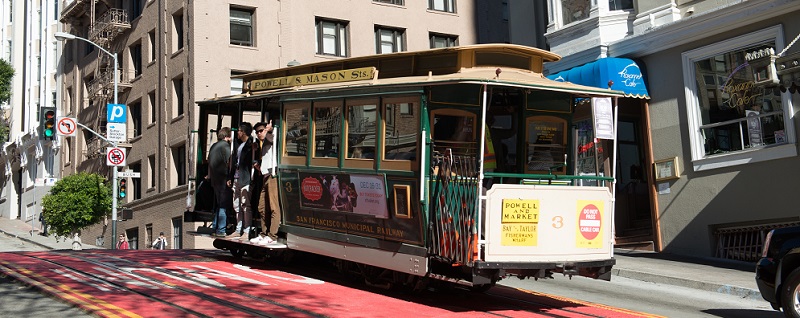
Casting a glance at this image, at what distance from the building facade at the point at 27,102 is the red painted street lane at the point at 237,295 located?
125 ft

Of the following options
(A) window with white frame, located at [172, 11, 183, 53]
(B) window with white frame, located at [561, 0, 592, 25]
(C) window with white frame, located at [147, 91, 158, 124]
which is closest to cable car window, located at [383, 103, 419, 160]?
(B) window with white frame, located at [561, 0, 592, 25]

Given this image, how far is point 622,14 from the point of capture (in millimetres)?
20969

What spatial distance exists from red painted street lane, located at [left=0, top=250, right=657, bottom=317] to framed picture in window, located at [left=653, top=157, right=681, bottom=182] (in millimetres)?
7933

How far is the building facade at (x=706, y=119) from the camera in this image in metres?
17.2

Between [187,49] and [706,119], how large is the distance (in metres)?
20.6

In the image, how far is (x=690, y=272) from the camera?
632 inches

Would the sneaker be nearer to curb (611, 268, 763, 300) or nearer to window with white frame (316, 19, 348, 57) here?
curb (611, 268, 763, 300)

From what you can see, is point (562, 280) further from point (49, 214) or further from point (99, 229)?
point (99, 229)

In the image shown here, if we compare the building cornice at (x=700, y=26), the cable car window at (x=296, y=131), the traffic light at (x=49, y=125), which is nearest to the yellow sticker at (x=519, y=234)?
the cable car window at (x=296, y=131)

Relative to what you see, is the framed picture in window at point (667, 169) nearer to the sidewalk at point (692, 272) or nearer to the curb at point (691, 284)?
the sidewalk at point (692, 272)

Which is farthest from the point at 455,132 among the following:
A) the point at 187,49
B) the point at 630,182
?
the point at 187,49

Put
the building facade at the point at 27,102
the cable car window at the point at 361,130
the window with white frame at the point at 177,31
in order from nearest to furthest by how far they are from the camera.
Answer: the cable car window at the point at 361,130 → the window with white frame at the point at 177,31 → the building facade at the point at 27,102

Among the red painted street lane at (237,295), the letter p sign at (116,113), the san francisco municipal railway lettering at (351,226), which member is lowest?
the red painted street lane at (237,295)

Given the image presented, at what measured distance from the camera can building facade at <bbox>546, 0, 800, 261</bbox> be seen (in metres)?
17.2
